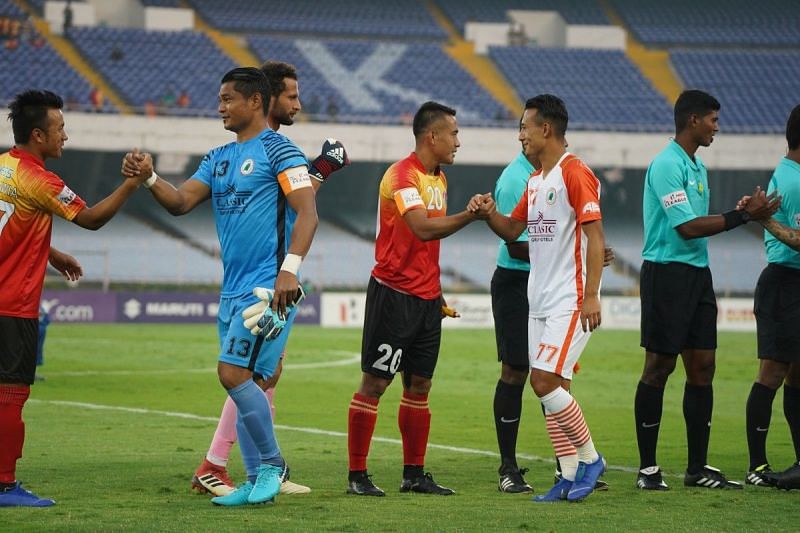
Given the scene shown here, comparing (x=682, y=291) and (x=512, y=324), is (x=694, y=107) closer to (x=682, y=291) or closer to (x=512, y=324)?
(x=682, y=291)

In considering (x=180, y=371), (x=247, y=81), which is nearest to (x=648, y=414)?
(x=247, y=81)

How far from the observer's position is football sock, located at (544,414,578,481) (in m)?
7.34

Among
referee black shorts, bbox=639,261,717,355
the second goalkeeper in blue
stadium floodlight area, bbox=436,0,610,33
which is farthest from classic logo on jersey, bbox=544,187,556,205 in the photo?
stadium floodlight area, bbox=436,0,610,33

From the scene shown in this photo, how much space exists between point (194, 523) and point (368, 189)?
1553 inches

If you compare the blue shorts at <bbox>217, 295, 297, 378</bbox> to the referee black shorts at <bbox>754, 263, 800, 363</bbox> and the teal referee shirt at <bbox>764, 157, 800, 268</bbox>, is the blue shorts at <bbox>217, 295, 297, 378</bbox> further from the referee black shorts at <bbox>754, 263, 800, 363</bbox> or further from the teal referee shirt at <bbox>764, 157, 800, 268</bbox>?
the teal referee shirt at <bbox>764, 157, 800, 268</bbox>

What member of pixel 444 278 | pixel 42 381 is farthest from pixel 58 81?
pixel 42 381

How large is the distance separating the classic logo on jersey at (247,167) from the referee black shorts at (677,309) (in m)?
2.87

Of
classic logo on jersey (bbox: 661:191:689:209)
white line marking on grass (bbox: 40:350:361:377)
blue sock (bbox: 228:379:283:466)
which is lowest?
white line marking on grass (bbox: 40:350:361:377)

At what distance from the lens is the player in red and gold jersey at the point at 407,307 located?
7.61 meters

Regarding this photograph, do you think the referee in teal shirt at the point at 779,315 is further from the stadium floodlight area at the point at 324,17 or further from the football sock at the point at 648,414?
the stadium floodlight area at the point at 324,17

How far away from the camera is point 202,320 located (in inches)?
Answer: 1313

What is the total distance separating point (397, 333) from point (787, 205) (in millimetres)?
2931

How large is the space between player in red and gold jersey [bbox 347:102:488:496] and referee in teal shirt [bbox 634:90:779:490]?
55.4 inches

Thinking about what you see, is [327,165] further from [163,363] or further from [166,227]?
[166,227]
